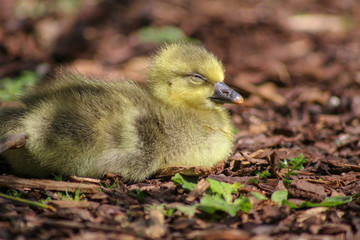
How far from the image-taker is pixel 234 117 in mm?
5840

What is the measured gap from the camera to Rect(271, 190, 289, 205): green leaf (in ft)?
10.2

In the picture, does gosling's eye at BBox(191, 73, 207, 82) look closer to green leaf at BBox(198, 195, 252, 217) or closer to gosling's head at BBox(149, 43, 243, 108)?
gosling's head at BBox(149, 43, 243, 108)

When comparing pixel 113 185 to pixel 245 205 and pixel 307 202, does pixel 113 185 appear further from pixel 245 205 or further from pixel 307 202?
pixel 307 202

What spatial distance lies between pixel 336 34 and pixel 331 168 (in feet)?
17.2

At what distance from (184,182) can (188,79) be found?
3.50 feet

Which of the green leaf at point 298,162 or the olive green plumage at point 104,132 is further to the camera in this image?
the green leaf at point 298,162

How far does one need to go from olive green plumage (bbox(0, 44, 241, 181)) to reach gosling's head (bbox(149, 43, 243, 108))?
11 centimetres

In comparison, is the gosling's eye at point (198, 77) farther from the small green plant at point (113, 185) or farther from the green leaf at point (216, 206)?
the green leaf at point (216, 206)

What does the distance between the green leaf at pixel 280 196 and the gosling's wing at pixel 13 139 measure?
1.77 m

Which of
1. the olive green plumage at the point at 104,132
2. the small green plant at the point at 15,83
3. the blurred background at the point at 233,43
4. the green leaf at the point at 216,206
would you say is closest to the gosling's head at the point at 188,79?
the olive green plumage at the point at 104,132

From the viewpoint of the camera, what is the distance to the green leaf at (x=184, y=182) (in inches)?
126

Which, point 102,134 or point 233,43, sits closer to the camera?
point 102,134

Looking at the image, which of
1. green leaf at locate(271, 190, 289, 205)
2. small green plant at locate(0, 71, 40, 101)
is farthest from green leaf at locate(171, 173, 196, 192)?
small green plant at locate(0, 71, 40, 101)

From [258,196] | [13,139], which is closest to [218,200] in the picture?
[258,196]
